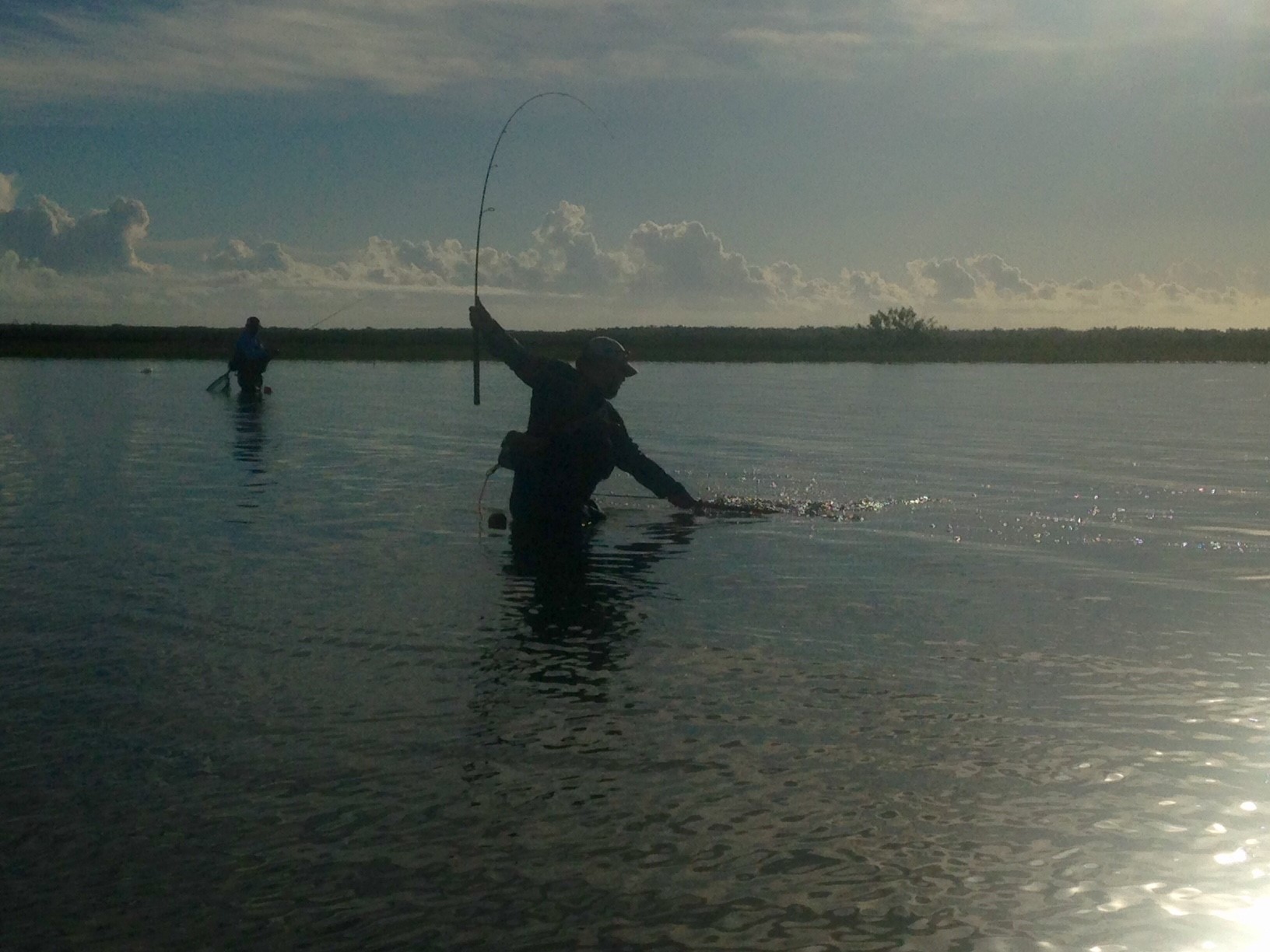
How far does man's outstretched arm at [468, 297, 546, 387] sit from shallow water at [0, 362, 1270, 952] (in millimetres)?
1819

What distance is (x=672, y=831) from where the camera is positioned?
560cm

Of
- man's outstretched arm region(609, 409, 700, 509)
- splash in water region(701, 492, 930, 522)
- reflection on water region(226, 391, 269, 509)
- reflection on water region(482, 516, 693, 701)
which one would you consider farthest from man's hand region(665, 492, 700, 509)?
reflection on water region(226, 391, 269, 509)

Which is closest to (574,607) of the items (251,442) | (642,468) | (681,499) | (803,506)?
(642,468)

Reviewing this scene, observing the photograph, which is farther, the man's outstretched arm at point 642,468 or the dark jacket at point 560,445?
the man's outstretched arm at point 642,468

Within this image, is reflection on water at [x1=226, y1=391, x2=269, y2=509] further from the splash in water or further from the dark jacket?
the splash in water

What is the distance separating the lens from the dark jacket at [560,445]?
512 inches

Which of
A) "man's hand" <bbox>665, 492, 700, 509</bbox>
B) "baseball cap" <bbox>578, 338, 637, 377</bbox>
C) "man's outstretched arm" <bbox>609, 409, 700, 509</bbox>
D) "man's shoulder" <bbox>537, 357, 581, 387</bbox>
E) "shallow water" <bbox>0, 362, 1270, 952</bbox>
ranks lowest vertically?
"shallow water" <bbox>0, 362, 1270, 952</bbox>

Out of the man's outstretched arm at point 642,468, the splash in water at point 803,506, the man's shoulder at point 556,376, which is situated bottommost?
the splash in water at point 803,506

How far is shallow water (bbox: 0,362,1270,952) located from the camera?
489cm

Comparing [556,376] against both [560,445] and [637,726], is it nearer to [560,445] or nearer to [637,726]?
[560,445]

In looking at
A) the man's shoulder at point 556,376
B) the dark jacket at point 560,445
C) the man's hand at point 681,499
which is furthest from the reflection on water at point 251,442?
the man's hand at point 681,499

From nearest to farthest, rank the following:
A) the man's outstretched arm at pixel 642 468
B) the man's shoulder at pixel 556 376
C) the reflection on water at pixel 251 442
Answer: the man's shoulder at pixel 556 376
the man's outstretched arm at pixel 642 468
the reflection on water at pixel 251 442

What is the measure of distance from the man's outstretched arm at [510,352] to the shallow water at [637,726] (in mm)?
1819

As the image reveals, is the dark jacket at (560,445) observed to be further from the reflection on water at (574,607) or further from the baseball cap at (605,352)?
the reflection on water at (574,607)
